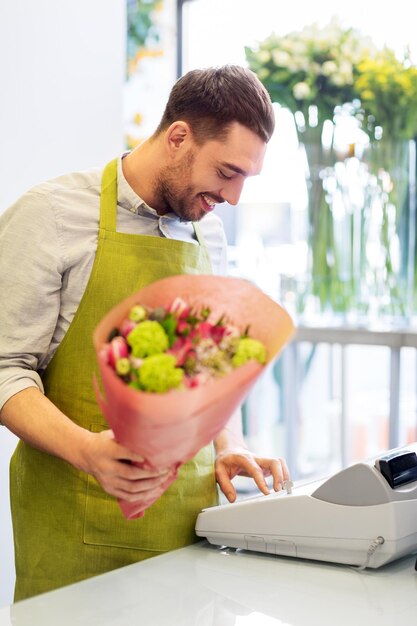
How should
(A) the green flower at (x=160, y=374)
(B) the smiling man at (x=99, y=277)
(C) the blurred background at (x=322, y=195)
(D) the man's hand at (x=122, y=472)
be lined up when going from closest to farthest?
1. (A) the green flower at (x=160, y=374)
2. (D) the man's hand at (x=122, y=472)
3. (B) the smiling man at (x=99, y=277)
4. (C) the blurred background at (x=322, y=195)

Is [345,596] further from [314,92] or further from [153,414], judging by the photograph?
[314,92]

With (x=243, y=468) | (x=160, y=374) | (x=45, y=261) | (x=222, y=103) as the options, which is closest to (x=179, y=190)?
(x=222, y=103)

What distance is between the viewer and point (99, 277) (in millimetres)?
1500

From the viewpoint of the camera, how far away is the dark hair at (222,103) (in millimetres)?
1476

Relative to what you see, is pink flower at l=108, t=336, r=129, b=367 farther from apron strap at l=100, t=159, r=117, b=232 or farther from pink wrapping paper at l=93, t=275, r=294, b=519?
apron strap at l=100, t=159, r=117, b=232

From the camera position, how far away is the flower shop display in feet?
10.1

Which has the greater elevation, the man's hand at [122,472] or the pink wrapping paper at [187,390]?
the pink wrapping paper at [187,390]

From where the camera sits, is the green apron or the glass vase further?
the glass vase

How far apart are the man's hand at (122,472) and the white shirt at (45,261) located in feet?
0.95

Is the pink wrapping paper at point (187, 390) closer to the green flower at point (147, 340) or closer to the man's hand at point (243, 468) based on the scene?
the green flower at point (147, 340)

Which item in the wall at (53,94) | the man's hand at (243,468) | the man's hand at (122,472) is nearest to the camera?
the man's hand at (122,472)

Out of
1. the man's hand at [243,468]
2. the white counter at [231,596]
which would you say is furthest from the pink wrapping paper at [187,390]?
the man's hand at [243,468]

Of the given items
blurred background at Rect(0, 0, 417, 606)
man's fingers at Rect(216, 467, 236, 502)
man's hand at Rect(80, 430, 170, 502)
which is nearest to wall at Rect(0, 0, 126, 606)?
blurred background at Rect(0, 0, 417, 606)

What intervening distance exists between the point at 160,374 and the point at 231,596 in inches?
21.0
